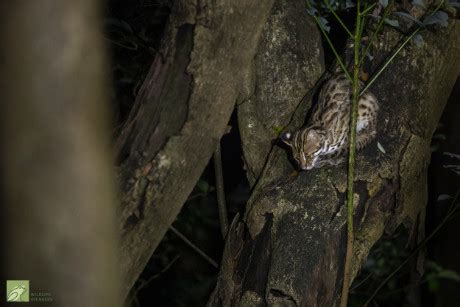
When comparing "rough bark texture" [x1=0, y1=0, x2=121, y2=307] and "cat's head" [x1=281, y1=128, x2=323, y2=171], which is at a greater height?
"rough bark texture" [x1=0, y1=0, x2=121, y2=307]

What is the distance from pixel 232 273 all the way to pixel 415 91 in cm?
129

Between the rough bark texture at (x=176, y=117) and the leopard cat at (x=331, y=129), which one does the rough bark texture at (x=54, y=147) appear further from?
the leopard cat at (x=331, y=129)

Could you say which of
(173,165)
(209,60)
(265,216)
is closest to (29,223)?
(173,165)

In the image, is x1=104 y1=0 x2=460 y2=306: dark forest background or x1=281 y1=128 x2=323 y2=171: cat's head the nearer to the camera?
x1=281 y1=128 x2=323 y2=171: cat's head

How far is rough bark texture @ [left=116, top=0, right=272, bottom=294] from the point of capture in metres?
2.38

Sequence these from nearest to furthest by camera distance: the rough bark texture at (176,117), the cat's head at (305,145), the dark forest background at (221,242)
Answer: the rough bark texture at (176,117), the cat's head at (305,145), the dark forest background at (221,242)

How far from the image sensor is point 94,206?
5.18 ft

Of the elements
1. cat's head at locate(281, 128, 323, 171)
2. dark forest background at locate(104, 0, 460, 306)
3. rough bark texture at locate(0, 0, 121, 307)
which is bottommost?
Answer: dark forest background at locate(104, 0, 460, 306)

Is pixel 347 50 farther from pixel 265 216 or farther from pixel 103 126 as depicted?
pixel 103 126

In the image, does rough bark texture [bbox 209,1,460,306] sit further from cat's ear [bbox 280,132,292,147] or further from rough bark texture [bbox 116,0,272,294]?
rough bark texture [bbox 116,0,272,294]

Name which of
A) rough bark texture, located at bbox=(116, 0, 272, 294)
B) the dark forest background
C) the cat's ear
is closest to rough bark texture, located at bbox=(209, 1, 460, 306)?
the cat's ear

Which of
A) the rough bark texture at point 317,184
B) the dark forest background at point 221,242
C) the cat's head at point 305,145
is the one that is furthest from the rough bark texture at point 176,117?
the dark forest background at point 221,242

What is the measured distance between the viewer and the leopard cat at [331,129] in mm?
3291

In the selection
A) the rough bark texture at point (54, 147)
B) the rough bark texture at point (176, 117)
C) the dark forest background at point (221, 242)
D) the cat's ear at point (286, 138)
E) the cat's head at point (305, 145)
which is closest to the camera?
the rough bark texture at point (54, 147)
